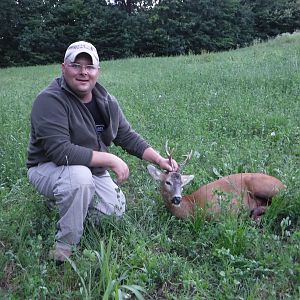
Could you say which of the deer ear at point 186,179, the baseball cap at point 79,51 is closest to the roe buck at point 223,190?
the deer ear at point 186,179

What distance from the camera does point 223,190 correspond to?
384cm

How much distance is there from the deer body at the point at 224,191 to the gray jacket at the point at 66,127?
1.90ft

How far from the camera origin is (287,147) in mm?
5055

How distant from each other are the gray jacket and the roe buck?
0.57 meters

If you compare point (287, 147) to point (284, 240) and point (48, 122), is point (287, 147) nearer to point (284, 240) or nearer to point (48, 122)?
point (284, 240)

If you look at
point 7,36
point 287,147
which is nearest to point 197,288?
point 287,147

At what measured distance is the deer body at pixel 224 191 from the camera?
3.79m

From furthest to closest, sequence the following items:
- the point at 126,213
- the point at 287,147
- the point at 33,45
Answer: the point at 33,45 < the point at 287,147 < the point at 126,213

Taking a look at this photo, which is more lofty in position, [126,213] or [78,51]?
[78,51]

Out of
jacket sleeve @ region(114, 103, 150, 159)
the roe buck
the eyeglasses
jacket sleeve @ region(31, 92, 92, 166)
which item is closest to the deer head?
the roe buck

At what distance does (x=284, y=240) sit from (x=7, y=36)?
3022 cm

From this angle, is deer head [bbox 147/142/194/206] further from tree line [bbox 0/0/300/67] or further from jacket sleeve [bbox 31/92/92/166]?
tree line [bbox 0/0/300/67]

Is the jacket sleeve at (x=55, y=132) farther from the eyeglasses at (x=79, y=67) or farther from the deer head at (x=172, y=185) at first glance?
the deer head at (x=172, y=185)

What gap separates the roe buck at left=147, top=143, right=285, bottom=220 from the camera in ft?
12.4
